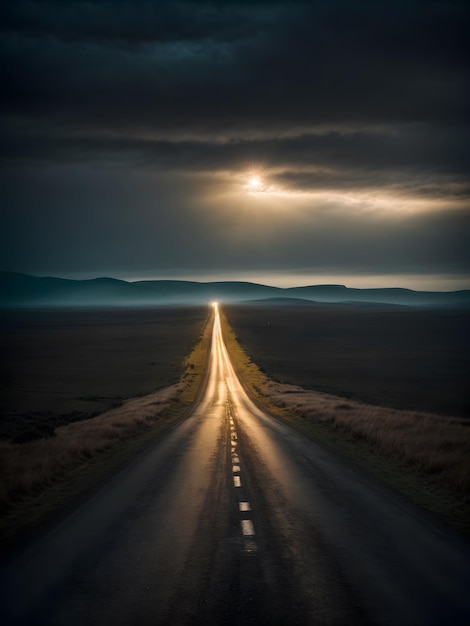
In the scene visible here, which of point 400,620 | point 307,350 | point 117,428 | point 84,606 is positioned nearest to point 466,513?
point 400,620

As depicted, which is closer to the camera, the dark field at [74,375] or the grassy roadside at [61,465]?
the grassy roadside at [61,465]

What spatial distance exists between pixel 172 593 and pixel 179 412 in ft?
73.5

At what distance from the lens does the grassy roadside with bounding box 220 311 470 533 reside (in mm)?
12312

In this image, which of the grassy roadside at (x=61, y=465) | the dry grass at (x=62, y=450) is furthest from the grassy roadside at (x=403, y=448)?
the grassy roadside at (x=61, y=465)

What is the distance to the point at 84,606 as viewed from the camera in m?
7.07

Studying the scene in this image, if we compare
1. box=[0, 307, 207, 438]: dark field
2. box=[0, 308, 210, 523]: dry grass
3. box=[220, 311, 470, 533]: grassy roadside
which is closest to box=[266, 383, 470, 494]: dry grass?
box=[220, 311, 470, 533]: grassy roadside

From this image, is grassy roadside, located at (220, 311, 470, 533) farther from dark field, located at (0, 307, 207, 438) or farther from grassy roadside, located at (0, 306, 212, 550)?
dark field, located at (0, 307, 207, 438)

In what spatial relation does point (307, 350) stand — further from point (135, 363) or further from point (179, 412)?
point (179, 412)

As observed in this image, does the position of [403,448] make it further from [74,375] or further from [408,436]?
[74,375]

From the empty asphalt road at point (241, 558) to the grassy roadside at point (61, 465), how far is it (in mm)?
834

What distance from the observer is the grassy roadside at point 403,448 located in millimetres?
12312

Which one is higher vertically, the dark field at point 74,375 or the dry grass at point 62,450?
the dry grass at point 62,450

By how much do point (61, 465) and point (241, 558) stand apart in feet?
29.5

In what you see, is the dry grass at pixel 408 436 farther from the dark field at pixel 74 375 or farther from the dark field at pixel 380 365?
the dark field at pixel 380 365
